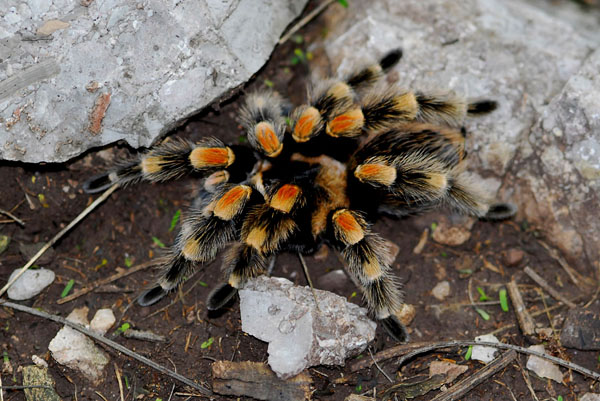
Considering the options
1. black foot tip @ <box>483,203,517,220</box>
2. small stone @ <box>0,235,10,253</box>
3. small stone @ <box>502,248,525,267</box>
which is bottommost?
small stone @ <box>502,248,525,267</box>

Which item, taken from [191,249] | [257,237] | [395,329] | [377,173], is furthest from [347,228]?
[191,249]

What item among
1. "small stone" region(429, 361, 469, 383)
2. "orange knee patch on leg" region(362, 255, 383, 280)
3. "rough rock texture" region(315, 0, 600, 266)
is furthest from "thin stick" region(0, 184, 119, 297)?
"small stone" region(429, 361, 469, 383)

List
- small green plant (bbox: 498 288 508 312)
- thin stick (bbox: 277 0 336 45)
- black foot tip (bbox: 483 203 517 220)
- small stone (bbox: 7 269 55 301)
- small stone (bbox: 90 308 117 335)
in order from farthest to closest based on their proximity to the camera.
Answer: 1. thin stick (bbox: 277 0 336 45)
2. black foot tip (bbox: 483 203 517 220)
3. small green plant (bbox: 498 288 508 312)
4. small stone (bbox: 7 269 55 301)
5. small stone (bbox: 90 308 117 335)

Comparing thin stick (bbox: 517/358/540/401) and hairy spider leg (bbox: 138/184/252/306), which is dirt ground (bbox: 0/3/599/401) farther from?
hairy spider leg (bbox: 138/184/252/306)

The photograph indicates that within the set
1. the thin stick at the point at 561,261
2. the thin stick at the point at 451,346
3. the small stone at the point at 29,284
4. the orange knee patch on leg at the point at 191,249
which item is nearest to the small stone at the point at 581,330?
the thin stick at the point at 451,346

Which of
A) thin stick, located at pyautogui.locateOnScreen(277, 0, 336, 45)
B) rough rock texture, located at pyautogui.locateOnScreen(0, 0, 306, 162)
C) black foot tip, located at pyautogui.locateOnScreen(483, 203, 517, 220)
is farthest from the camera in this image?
thin stick, located at pyautogui.locateOnScreen(277, 0, 336, 45)

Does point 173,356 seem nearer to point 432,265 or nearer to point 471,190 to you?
point 432,265
